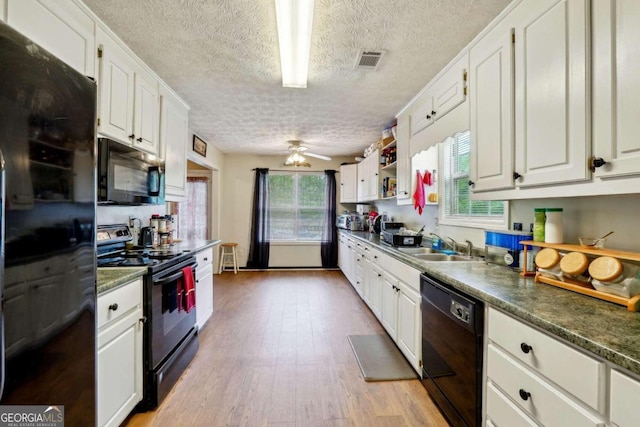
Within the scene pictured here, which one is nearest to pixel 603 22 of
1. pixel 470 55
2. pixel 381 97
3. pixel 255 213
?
pixel 470 55

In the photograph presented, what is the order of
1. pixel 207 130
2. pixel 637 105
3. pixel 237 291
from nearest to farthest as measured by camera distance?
pixel 637 105 < pixel 207 130 < pixel 237 291

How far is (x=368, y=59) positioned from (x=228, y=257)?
469 cm

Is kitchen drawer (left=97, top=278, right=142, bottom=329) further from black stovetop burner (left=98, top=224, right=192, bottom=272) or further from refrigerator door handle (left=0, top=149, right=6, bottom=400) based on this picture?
refrigerator door handle (left=0, top=149, right=6, bottom=400)

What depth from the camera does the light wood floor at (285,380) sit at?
1.71 m

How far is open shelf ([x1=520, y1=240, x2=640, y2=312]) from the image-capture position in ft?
3.46

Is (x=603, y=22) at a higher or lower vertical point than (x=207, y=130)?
lower

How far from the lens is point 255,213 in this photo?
567 centimetres

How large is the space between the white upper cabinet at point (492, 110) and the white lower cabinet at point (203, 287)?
7.91ft

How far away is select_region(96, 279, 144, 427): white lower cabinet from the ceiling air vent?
2084 mm

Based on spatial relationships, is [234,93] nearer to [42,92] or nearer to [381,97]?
[381,97]

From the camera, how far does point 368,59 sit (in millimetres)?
2113

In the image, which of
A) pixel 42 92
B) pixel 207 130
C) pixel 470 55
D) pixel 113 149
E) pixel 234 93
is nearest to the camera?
pixel 42 92

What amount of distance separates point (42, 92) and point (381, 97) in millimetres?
2578

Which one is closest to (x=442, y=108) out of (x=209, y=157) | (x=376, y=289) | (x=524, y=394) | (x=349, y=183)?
(x=376, y=289)
